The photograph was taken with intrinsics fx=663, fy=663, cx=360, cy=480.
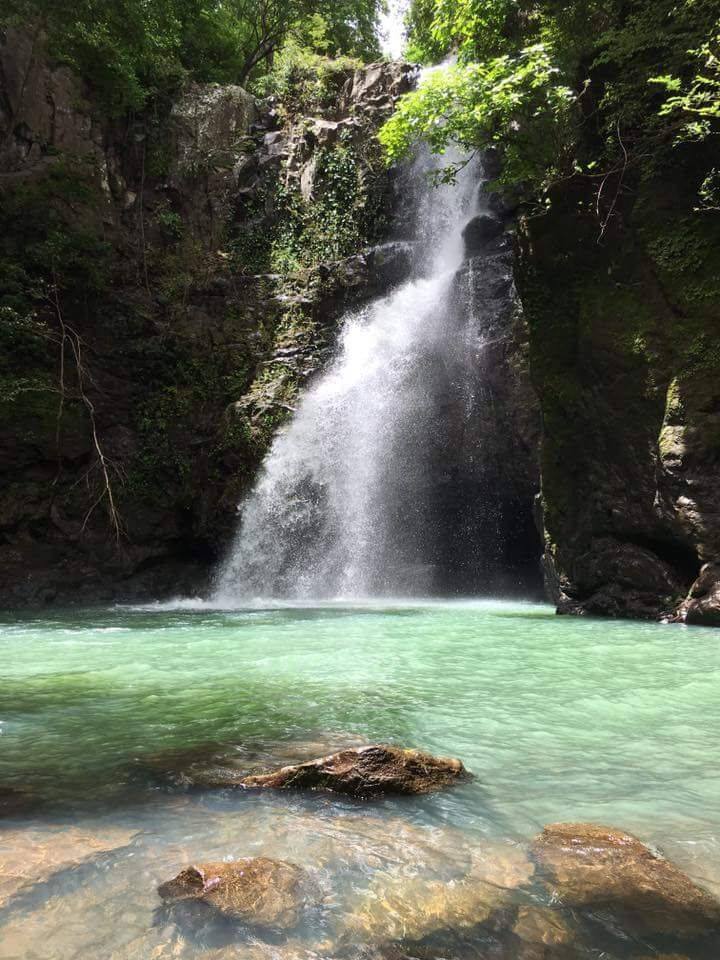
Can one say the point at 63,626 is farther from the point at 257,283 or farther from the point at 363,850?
the point at 257,283

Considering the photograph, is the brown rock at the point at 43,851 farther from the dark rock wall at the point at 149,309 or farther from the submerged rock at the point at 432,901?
the dark rock wall at the point at 149,309

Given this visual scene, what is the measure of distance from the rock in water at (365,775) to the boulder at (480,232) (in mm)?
15466

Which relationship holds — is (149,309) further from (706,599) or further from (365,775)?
(365,775)

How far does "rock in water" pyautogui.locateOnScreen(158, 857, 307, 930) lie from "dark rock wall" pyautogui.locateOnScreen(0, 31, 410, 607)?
1217 cm

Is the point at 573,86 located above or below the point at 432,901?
above

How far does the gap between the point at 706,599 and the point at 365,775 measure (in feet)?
23.1

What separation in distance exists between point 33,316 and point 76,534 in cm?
472

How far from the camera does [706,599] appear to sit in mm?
8430

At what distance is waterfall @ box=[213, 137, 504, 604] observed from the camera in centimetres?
→ 1436

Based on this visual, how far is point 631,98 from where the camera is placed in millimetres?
9594

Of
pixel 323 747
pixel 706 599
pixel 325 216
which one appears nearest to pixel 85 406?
pixel 325 216

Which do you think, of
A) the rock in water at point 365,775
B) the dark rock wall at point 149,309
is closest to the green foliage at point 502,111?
the dark rock wall at point 149,309

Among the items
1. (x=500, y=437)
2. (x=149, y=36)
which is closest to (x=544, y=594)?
(x=500, y=437)

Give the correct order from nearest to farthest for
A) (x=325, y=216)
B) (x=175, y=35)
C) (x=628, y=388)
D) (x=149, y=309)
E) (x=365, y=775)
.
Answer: (x=365, y=775) → (x=628, y=388) → (x=149, y=309) → (x=175, y=35) → (x=325, y=216)
